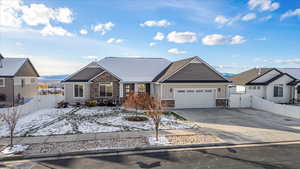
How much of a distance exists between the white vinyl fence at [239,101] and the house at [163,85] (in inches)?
32.7

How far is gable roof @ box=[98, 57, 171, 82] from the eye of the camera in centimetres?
2095

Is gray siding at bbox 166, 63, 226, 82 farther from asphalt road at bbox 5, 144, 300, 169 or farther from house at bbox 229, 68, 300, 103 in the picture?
asphalt road at bbox 5, 144, 300, 169

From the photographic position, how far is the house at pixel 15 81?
20.6 m

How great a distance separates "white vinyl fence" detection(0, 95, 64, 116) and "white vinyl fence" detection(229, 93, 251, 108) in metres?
18.4

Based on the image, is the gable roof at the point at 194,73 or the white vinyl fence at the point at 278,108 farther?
the gable roof at the point at 194,73

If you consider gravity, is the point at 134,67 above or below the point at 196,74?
above

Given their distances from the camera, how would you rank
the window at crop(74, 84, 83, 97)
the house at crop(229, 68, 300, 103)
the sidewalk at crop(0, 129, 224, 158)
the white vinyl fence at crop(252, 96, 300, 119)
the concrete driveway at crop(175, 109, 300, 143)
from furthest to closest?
the house at crop(229, 68, 300, 103), the window at crop(74, 84, 83, 97), the white vinyl fence at crop(252, 96, 300, 119), the concrete driveway at crop(175, 109, 300, 143), the sidewalk at crop(0, 129, 224, 158)

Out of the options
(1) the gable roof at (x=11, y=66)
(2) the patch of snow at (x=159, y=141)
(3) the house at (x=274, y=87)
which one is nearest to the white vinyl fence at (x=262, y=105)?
(3) the house at (x=274, y=87)

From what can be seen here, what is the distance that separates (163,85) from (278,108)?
33.9ft

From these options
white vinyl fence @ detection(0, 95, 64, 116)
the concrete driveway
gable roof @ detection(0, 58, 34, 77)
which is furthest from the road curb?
gable roof @ detection(0, 58, 34, 77)

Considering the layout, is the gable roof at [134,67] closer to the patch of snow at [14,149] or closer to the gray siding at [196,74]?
the gray siding at [196,74]

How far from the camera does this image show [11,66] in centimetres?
2227

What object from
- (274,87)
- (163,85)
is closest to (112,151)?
(163,85)

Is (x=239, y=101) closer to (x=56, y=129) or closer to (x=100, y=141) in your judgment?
(x=100, y=141)
